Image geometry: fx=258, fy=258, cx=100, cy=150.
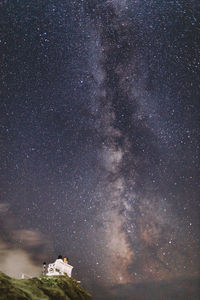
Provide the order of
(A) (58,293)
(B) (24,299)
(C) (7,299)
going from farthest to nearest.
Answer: (A) (58,293), (B) (24,299), (C) (7,299)

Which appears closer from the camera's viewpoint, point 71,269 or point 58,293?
point 58,293

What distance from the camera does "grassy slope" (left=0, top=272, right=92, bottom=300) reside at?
16531 millimetres

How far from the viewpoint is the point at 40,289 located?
70.8 ft

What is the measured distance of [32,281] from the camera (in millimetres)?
21906

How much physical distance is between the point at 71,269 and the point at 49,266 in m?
3.14

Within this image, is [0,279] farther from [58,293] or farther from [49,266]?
[49,266]

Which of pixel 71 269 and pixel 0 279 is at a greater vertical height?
pixel 71 269

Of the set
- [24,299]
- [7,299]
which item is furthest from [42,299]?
[7,299]

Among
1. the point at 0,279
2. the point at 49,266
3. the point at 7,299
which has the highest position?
the point at 49,266

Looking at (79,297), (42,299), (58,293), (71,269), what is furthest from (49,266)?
(42,299)

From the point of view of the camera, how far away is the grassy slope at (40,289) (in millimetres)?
16531

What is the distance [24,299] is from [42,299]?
2855 mm

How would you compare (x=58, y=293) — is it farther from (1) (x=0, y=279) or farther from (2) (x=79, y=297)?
(1) (x=0, y=279)

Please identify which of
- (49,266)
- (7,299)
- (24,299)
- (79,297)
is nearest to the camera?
(7,299)
